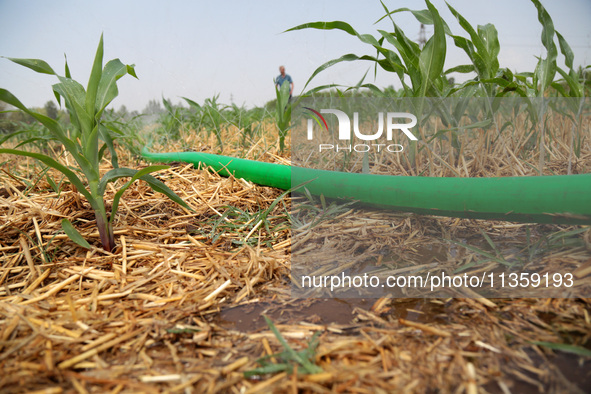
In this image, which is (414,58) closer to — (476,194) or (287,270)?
(476,194)

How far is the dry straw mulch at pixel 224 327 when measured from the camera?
2.04 ft

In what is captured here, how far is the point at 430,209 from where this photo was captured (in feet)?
3.59

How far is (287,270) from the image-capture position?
3.40 ft

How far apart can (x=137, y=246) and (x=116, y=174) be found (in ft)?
0.76

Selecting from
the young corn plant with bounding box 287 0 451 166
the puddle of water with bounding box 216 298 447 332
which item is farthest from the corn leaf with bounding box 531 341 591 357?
the young corn plant with bounding box 287 0 451 166

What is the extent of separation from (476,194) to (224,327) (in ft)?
2.42

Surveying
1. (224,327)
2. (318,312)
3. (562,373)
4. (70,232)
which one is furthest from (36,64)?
(562,373)

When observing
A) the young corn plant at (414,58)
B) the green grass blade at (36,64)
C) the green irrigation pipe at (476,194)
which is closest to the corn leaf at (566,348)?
the green irrigation pipe at (476,194)

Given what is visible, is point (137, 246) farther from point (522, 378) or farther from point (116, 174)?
point (522, 378)

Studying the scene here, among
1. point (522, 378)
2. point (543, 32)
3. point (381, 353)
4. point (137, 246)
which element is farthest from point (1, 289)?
point (543, 32)

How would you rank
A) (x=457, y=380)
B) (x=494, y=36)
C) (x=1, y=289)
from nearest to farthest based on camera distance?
(x=457, y=380) < (x=1, y=289) < (x=494, y=36)

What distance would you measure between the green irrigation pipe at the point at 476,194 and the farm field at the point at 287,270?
7cm

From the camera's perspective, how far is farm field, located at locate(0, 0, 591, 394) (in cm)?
64

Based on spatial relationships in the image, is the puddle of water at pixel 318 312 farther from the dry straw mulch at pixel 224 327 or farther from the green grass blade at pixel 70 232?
the green grass blade at pixel 70 232
